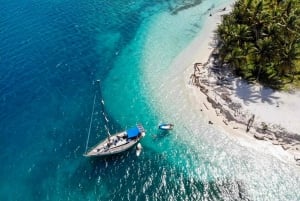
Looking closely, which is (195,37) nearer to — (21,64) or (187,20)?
(187,20)

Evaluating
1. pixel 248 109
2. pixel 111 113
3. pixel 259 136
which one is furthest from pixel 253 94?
pixel 111 113

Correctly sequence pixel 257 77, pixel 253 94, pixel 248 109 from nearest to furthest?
pixel 248 109 < pixel 253 94 < pixel 257 77

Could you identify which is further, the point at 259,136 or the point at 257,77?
the point at 257,77

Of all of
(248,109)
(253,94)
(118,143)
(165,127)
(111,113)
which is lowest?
(248,109)

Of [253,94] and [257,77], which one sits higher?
[257,77]

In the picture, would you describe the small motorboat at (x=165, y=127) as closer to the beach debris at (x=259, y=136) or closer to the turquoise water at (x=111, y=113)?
the turquoise water at (x=111, y=113)

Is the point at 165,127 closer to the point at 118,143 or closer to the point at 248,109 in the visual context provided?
the point at 118,143
